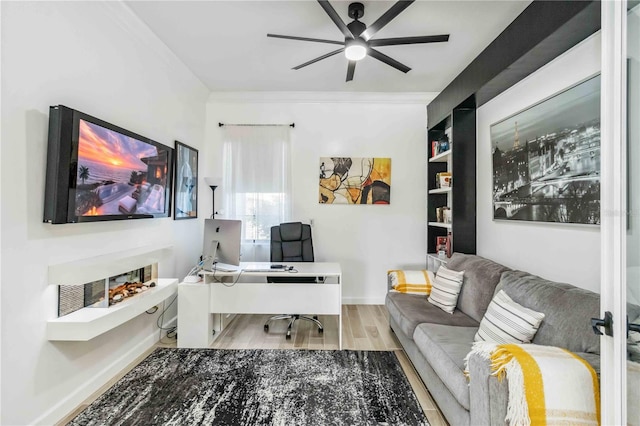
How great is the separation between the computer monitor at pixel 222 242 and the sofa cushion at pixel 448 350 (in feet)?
5.54

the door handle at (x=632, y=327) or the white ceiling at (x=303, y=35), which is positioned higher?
the white ceiling at (x=303, y=35)

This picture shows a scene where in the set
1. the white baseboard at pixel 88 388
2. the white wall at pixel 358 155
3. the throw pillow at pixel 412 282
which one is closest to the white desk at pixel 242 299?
the white baseboard at pixel 88 388

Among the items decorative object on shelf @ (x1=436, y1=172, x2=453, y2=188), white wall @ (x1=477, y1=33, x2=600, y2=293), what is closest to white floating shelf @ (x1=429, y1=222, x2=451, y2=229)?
white wall @ (x1=477, y1=33, x2=600, y2=293)

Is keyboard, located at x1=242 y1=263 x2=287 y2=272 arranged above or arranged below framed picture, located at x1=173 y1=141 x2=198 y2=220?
below

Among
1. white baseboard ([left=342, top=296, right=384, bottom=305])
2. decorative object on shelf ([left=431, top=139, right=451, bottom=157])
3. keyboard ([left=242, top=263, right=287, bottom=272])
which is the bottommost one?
white baseboard ([left=342, top=296, right=384, bottom=305])

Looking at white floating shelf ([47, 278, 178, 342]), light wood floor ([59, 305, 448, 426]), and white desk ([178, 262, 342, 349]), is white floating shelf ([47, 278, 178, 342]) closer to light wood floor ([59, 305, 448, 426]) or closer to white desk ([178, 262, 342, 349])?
white desk ([178, 262, 342, 349])

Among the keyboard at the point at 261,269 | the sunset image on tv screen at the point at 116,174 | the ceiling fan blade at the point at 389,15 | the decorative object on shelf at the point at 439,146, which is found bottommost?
the keyboard at the point at 261,269

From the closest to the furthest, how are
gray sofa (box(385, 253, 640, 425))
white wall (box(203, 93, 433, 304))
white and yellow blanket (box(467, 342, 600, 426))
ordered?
1. white and yellow blanket (box(467, 342, 600, 426))
2. gray sofa (box(385, 253, 640, 425))
3. white wall (box(203, 93, 433, 304))

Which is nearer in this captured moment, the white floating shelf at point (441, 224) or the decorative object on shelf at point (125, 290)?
the decorative object on shelf at point (125, 290)

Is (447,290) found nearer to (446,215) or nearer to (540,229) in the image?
(540,229)

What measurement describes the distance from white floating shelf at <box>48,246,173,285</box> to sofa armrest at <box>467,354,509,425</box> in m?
2.22

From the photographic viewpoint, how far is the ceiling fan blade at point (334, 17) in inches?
69.7

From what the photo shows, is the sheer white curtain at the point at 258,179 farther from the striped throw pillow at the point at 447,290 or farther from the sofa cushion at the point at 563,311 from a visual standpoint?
the sofa cushion at the point at 563,311

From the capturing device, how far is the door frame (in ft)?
3.40
